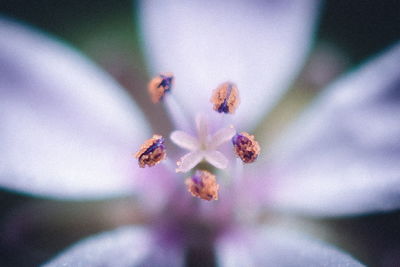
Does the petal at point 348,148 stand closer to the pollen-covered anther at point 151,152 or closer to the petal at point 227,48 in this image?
the petal at point 227,48

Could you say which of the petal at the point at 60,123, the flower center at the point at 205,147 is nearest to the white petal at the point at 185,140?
the flower center at the point at 205,147

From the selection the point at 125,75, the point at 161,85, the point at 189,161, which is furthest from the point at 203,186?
the point at 125,75

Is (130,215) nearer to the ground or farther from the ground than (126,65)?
nearer to the ground

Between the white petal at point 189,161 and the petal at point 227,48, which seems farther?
the petal at point 227,48

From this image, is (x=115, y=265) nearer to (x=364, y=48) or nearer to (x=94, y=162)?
(x=94, y=162)

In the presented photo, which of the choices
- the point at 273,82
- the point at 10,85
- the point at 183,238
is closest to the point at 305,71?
the point at 273,82
